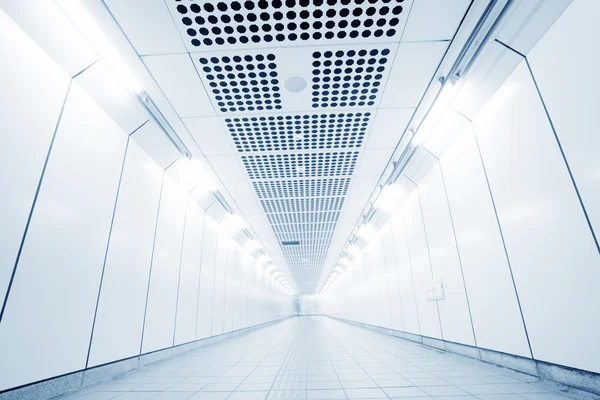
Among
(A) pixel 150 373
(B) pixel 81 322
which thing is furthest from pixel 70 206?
(A) pixel 150 373

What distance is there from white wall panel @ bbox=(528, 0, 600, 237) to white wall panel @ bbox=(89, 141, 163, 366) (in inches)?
176

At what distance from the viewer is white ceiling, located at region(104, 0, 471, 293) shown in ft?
7.47

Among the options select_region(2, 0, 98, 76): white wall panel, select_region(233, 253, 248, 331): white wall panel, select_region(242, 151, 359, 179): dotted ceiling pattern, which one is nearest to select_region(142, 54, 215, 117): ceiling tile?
select_region(2, 0, 98, 76): white wall panel

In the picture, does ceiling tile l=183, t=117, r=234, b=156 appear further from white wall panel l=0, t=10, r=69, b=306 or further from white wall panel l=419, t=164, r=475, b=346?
white wall panel l=419, t=164, r=475, b=346

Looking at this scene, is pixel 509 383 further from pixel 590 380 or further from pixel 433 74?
pixel 433 74

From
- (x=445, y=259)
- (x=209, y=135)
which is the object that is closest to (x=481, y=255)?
(x=445, y=259)

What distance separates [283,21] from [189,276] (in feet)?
15.4

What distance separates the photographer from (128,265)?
350 centimetres

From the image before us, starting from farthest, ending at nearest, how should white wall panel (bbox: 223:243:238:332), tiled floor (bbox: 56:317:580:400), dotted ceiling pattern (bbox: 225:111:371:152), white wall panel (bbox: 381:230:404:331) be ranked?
white wall panel (bbox: 223:243:238:332) → white wall panel (bbox: 381:230:404:331) → dotted ceiling pattern (bbox: 225:111:371:152) → tiled floor (bbox: 56:317:580:400)

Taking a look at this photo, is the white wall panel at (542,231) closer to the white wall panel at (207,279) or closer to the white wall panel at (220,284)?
the white wall panel at (207,279)

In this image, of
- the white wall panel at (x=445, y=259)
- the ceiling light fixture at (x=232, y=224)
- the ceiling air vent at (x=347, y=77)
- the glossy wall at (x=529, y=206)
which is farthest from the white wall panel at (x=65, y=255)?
the white wall panel at (x=445, y=259)

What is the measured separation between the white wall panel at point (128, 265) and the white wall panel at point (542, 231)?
4316 millimetres

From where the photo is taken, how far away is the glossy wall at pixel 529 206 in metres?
2.09

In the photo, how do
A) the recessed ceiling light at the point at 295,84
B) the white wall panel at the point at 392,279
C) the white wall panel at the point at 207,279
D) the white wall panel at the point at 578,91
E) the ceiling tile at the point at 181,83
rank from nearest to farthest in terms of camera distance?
1. the white wall panel at the point at 578,91
2. the ceiling tile at the point at 181,83
3. the recessed ceiling light at the point at 295,84
4. the white wall panel at the point at 207,279
5. the white wall panel at the point at 392,279
